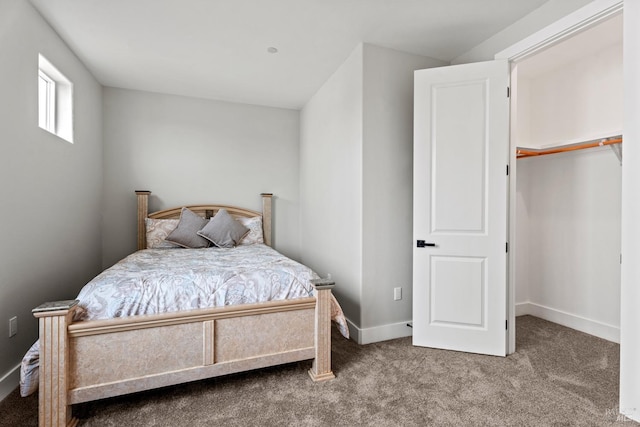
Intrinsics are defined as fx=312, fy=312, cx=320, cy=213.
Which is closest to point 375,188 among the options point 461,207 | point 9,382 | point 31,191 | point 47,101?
point 461,207

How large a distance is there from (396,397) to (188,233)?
9.07 feet

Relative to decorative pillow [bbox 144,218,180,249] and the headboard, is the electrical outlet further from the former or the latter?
the headboard

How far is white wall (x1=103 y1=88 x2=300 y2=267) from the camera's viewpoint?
381 centimetres

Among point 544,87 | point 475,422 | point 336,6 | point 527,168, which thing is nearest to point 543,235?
point 527,168

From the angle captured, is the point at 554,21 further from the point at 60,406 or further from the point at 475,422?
the point at 60,406

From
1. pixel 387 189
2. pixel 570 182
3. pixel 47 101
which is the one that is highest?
pixel 47 101

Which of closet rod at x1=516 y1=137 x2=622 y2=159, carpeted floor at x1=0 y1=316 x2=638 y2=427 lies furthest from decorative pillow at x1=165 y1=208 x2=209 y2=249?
closet rod at x1=516 y1=137 x2=622 y2=159

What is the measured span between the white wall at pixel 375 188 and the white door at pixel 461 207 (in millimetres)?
246

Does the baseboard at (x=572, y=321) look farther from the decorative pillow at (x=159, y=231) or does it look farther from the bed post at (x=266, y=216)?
the decorative pillow at (x=159, y=231)

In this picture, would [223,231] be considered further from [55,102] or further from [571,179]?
[571,179]

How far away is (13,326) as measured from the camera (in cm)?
202

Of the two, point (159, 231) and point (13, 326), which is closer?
point (13, 326)

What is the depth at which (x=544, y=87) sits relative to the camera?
332 centimetres

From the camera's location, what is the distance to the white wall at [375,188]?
2707mm
